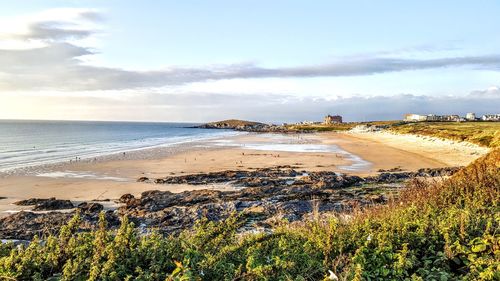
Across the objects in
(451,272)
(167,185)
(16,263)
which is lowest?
(167,185)

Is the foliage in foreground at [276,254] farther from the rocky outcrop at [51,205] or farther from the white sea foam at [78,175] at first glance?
the white sea foam at [78,175]

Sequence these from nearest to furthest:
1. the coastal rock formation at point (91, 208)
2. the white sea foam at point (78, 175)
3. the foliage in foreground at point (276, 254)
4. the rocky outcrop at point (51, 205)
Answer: the foliage in foreground at point (276, 254)
the coastal rock formation at point (91, 208)
the rocky outcrop at point (51, 205)
the white sea foam at point (78, 175)

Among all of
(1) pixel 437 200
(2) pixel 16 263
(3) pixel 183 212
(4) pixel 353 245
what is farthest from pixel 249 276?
(3) pixel 183 212

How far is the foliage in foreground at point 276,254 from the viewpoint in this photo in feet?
13.0

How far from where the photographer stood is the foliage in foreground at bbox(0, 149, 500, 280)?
397 centimetres

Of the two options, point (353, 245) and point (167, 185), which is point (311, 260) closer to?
point (353, 245)

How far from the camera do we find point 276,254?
4.81 m

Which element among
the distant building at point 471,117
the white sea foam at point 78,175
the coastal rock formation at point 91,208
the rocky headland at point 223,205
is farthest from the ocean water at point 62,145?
the distant building at point 471,117

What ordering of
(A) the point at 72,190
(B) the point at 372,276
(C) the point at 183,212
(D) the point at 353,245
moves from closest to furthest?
1. (B) the point at 372,276
2. (D) the point at 353,245
3. (C) the point at 183,212
4. (A) the point at 72,190

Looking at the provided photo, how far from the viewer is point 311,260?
4.45 meters

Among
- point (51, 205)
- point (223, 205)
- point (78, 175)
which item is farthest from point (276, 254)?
point (78, 175)

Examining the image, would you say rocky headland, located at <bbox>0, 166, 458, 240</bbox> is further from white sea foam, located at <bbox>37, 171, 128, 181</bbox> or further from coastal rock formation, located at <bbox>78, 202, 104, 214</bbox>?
white sea foam, located at <bbox>37, 171, 128, 181</bbox>

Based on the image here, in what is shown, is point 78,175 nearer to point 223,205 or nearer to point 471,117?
point 223,205

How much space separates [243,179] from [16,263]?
62.9 feet
